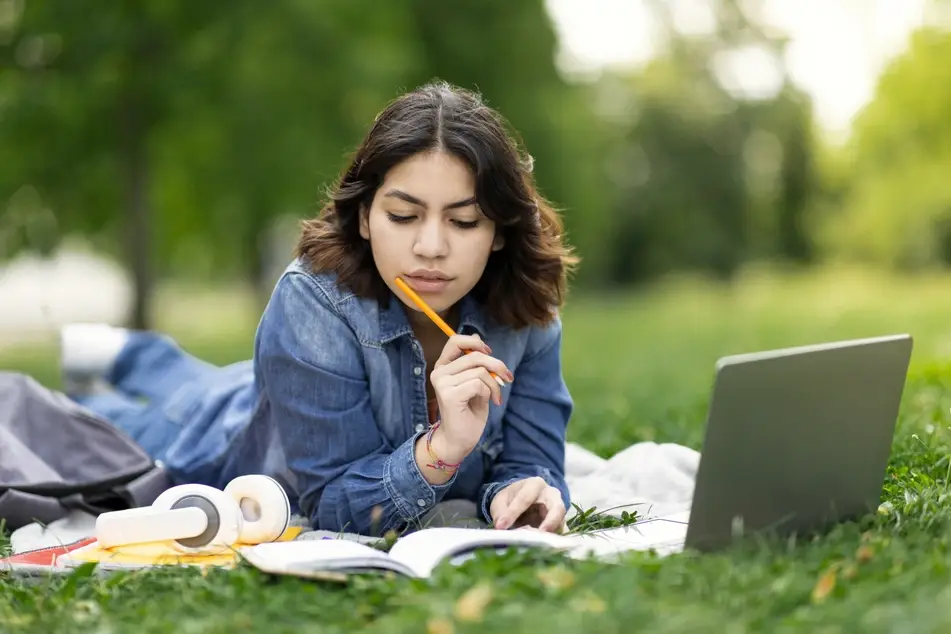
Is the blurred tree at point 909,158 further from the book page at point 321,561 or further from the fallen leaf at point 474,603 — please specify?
the fallen leaf at point 474,603

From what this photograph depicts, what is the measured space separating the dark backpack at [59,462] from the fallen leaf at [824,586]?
7.02 feet

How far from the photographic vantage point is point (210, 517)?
2779 millimetres

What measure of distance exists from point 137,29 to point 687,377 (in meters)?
6.73

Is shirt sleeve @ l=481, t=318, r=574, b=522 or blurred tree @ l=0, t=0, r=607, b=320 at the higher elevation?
blurred tree @ l=0, t=0, r=607, b=320

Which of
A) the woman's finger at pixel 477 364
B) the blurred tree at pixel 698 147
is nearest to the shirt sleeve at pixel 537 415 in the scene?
the woman's finger at pixel 477 364

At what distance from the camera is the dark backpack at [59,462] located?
133 inches

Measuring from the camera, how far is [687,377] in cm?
690

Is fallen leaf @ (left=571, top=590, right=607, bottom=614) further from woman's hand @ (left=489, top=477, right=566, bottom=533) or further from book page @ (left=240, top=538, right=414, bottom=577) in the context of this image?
woman's hand @ (left=489, top=477, right=566, bottom=533)

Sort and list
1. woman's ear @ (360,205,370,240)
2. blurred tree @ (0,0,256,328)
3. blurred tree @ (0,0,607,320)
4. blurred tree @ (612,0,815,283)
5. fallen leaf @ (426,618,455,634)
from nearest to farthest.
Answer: fallen leaf @ (426,618,455,634), woman's ear @ (360,205,370,240), blurred tree @ (0,0,256,328), blurred tree @ (0,0,607,320), blurred tree @ (612,0,815,283)

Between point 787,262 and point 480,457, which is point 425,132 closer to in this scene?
point 480,457

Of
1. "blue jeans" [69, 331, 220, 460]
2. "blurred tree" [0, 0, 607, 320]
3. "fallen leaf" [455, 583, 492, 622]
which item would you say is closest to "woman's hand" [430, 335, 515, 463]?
"fallen leaf" [455, 583, 492, 622]

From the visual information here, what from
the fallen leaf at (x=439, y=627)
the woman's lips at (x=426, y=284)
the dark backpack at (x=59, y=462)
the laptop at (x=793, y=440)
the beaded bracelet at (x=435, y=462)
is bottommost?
the dark backpack at (x=59, y=462)

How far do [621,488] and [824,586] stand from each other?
143 cm

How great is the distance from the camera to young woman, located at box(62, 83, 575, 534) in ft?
9.35
